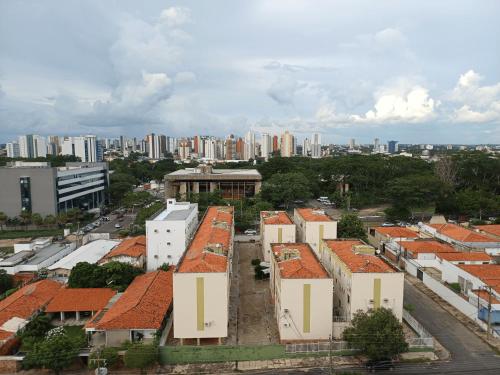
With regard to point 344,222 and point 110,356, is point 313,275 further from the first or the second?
point 344,222

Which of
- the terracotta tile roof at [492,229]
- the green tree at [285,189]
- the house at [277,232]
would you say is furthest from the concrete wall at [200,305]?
the green tree at [285,189]

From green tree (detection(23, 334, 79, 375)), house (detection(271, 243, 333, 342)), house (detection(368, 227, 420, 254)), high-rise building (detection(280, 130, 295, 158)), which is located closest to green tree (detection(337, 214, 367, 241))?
house (detection(368, 227, 420, 254))

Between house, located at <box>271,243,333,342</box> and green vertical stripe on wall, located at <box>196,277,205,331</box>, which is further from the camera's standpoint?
house, located at <box>271,243,333,342</box>

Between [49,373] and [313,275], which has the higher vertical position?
[313,275]

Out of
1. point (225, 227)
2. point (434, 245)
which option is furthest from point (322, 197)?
point (225, 227)

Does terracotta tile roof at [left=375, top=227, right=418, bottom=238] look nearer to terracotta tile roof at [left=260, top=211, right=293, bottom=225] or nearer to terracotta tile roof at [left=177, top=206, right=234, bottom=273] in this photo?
terracotta tile roof at [left=260, top=211, right=293, bottom=225]

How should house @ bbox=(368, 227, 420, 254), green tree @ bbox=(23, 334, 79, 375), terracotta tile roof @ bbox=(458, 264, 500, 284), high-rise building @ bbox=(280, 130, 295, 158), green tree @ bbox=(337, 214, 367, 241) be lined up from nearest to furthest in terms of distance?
green tree @ bbox=(23, 334, 79, 375) → terracotta tile roof @ bbox=(458, 264, 500, 284) → house @ bbox=(368, 227, 420, 254) → green tree @ bbox=(337, 214, 367, 241) → high-rise building @ bbox=(280, 130, 295, 158)

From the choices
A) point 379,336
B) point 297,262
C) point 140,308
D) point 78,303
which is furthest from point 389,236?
point 78,303
